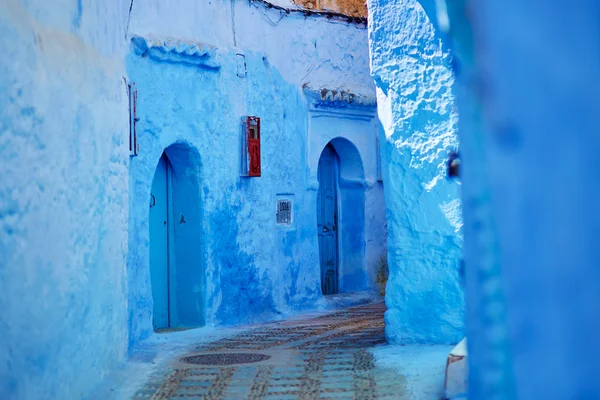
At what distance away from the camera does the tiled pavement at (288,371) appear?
5.66 m

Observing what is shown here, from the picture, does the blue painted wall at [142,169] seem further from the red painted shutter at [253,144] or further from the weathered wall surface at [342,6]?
the weathered wall surface at [342,6]

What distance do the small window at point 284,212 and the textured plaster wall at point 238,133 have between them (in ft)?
0.39

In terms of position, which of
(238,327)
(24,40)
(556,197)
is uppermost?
(24,40)

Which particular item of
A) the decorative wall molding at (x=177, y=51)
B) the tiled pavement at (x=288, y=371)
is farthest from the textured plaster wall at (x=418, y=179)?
the decorative wall molding at (x=177, y=51)

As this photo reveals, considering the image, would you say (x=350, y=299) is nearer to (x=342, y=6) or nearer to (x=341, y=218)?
(x=341, y=218)

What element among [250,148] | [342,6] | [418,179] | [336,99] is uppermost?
[342,6]

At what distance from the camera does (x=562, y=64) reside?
4.55 ft

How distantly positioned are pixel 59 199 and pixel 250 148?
193 inches

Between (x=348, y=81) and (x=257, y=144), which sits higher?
(x=348, y=81)

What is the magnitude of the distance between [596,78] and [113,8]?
6.00m

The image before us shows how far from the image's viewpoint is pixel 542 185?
4.63ft

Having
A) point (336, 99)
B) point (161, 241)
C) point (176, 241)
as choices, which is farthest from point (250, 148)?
point (336, 99)

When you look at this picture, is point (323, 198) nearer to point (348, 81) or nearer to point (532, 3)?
point (348, 81)

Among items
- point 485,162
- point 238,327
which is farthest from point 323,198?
point 485,162
